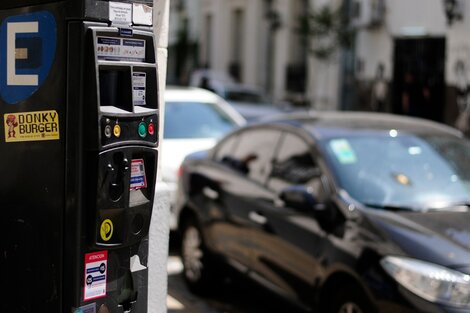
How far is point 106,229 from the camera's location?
10.3 ft

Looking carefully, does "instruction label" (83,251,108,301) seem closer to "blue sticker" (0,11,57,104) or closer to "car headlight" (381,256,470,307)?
"blue sticker" (0,11,57,104)

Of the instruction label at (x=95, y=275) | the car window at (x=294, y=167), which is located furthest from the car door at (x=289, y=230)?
the instruction label at (x=95, y=275)

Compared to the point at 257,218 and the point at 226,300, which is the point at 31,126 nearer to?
the point at 257,218

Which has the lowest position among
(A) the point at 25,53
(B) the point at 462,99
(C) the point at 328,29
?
(B) the point at 462,99

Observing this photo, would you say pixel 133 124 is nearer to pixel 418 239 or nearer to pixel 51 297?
pixel 51 297

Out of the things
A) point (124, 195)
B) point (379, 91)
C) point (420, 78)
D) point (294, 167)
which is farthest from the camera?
point (379, 91)

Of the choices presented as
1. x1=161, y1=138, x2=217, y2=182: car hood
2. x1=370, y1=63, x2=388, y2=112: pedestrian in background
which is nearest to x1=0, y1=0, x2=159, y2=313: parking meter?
x1=161, y1=138, x2=217, y2=182: car hood

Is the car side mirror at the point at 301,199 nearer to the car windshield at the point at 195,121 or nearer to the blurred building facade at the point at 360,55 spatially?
the car windshield at the point at 195,121

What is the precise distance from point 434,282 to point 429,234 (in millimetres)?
409

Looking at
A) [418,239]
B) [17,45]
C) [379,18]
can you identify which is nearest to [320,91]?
[379,18]

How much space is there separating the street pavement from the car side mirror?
856 millimetres

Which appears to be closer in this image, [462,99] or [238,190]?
[238,190]

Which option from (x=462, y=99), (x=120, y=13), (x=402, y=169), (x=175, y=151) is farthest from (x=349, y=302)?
(x=462, y=99)

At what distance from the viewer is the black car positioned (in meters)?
4.52
